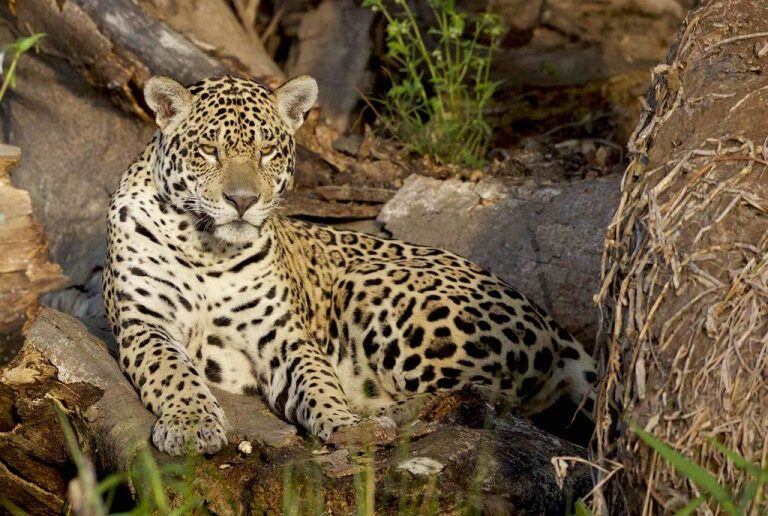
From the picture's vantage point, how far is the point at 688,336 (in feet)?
16.2

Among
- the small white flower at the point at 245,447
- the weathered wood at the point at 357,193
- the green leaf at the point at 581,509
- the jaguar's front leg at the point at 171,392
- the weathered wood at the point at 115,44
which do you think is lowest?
the small white flower at the point at 245,447

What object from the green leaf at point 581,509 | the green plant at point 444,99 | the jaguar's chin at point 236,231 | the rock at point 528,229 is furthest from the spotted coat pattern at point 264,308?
the green plant at point 444,99

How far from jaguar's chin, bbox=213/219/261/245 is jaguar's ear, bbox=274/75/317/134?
98 centimetres

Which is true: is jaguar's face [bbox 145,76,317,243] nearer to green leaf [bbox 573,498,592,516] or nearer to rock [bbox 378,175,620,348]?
rock [bbox 378,175,620,348]

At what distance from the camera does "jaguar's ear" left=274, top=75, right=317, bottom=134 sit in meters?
8.14

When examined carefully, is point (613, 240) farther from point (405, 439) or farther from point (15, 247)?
point (15, 247)

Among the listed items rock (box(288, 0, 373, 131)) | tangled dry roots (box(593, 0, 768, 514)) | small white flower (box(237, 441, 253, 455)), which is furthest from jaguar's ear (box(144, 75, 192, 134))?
rock (box(288, 0, 373, 131))

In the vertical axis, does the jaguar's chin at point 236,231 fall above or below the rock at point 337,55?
below

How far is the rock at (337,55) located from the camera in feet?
38.6

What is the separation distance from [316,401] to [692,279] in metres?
2.89

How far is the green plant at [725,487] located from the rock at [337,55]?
757 centimetres

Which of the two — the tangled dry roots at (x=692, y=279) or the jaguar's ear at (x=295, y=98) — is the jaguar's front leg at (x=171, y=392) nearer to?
the jaguar's ear at (x=295, y=98)

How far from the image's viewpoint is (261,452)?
6.51 meters

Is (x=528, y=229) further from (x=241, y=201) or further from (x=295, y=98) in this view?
(x=241, y=201)
